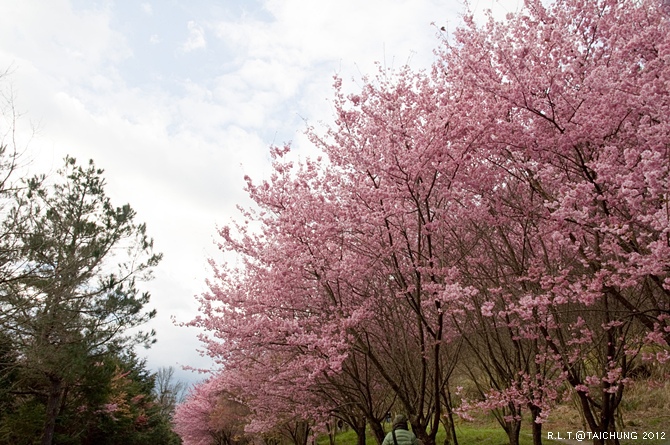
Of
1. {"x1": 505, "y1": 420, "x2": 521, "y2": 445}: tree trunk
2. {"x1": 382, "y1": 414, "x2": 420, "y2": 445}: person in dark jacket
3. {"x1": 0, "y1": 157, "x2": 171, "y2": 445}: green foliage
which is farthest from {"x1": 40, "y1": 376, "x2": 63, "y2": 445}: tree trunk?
{"x1": 505, "y1": 420, "x2": 521, "y2": 445}: tree trunk

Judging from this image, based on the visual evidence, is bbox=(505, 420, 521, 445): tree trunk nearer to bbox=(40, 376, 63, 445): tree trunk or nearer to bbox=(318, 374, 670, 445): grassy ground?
bbox=(318, 374, 670, 445): grassy ground

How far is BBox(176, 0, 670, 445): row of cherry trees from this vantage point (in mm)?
4598

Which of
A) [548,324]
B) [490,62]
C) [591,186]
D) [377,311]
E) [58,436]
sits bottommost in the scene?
[58,436]

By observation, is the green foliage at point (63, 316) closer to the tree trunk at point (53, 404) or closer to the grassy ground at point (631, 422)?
the tree trunk at point (53, 404)

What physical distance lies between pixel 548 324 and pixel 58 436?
689 inches

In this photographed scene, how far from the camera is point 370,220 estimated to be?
6562 mm

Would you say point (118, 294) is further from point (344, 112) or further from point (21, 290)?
point (344, 112)

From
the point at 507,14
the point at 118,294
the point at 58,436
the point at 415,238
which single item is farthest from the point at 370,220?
the point at 58,436

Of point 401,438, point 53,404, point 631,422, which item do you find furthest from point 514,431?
point 53,404

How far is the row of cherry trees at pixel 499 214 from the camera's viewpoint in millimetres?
4598

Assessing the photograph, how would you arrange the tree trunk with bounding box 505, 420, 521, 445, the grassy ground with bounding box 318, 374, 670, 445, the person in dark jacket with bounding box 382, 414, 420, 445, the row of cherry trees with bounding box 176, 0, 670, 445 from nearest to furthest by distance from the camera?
1. the row of cherry trees with bounding box 176, 0, 670, 445
2. the person in dark jacket with bounding box 382, 414, 420, 445
3. the tree trunk with bounding box 505, 420, 521, 445
4. the grassy ground with bounding box 318, 374, 670, 445

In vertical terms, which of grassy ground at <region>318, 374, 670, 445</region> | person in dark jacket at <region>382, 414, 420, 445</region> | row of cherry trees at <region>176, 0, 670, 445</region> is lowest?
grassy ground at <region>318, 374, 670, 445</region>

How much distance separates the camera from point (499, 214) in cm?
621

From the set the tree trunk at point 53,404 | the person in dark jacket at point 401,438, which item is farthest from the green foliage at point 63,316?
the person in dark jacket at point 401,438
